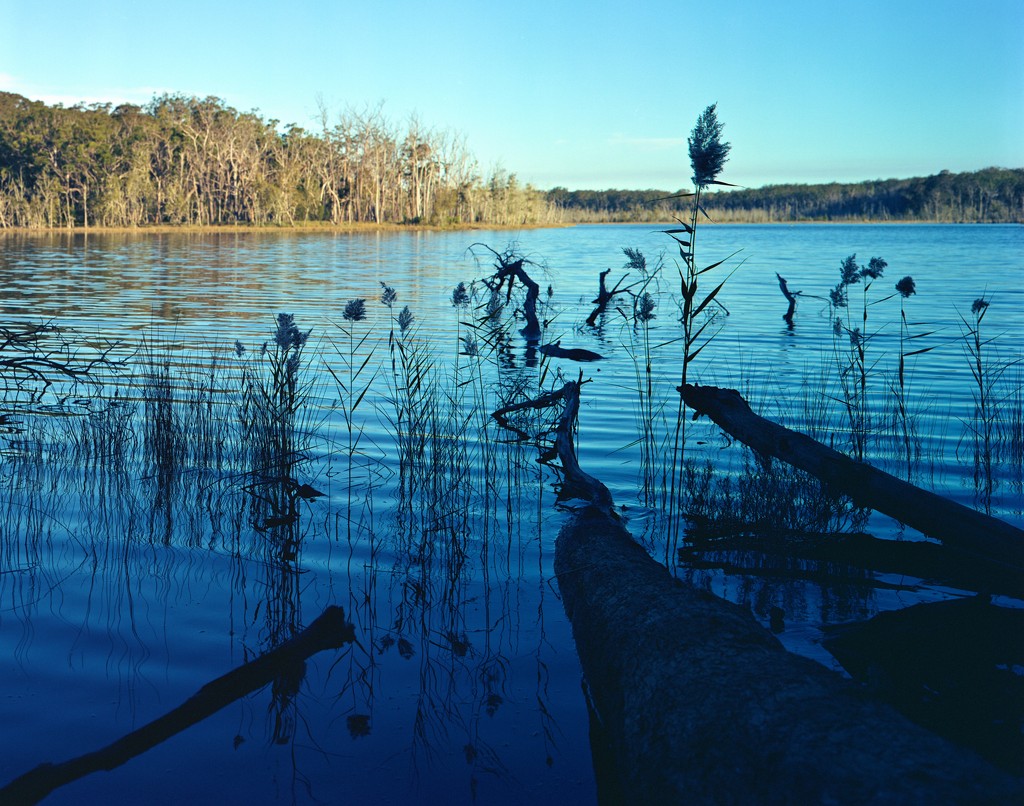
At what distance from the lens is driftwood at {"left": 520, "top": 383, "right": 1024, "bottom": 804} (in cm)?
213

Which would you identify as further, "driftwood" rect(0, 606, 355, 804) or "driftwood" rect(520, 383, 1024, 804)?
"driftwood" rect(0, 606, 355, 804)

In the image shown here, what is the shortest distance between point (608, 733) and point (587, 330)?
45.5 ft

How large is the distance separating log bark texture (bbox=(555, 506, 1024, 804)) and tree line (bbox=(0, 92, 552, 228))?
64189 millimetres

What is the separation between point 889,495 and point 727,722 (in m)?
2.37

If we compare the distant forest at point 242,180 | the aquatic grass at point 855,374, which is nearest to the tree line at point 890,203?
the distant forest at point 242,180

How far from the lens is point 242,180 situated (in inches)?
2884

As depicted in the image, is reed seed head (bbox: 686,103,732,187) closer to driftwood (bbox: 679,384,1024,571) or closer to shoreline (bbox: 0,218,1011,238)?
driftwood (bbox: 679,384,1024,571)

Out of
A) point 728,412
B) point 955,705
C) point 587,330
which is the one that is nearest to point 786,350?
point 587,330

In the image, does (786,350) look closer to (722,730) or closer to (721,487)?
(721,487)

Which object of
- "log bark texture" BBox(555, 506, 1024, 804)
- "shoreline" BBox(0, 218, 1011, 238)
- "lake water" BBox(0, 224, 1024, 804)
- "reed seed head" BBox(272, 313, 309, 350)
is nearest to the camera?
"log bark texture" BBox(555, 506, 1024, 804)

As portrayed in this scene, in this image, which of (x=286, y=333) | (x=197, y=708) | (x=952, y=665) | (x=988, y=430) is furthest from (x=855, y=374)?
(x=197, y=708)

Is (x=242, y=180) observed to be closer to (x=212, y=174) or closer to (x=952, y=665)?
(x=212, y=174)

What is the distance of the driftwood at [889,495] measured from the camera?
4152 mm

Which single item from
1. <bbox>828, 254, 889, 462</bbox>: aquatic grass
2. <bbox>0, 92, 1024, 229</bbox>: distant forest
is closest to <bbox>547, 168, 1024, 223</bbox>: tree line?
<bbox>0, 92, 1024, 229</bbox>: distant forest
